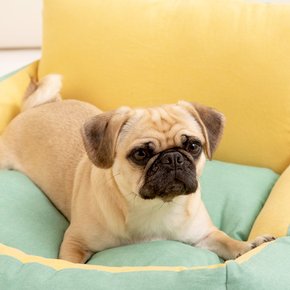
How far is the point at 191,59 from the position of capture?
63.6 inches

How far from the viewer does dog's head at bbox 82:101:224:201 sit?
1.09 meters

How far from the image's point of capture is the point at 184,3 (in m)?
1.66

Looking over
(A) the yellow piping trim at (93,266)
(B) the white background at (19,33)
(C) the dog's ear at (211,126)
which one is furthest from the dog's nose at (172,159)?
(B) the white background at (19,33)

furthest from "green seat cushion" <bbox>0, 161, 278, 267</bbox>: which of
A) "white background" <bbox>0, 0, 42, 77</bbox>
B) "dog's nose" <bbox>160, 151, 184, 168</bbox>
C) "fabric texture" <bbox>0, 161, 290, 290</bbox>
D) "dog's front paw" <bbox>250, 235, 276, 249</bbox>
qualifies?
"white background" <bbox>0, 0, 42, 77</bbox>

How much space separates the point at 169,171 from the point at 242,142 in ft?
2.02

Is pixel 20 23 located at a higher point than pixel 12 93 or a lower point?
higher

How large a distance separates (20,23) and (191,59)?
1.06m

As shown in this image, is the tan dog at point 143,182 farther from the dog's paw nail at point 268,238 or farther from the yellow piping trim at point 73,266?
the yellow piping trim at point 73,266

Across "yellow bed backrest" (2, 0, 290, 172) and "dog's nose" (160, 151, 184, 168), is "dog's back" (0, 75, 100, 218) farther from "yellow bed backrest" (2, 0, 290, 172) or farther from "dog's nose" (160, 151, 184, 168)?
"dog's nose" (160, 151, 184, 168)

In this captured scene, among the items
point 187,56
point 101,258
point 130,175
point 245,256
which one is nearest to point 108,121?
point 130,175

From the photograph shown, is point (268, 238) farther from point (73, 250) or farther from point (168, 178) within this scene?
point (73, 250)

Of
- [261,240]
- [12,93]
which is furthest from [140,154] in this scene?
[12,93]

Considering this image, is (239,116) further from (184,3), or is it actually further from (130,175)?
(130,175)

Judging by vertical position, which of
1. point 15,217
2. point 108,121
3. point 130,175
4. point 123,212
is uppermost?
point 108,121
